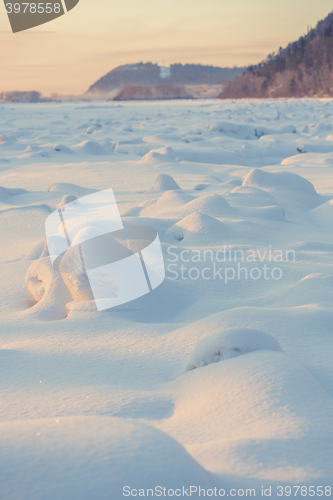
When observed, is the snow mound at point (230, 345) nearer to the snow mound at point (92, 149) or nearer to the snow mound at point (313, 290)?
the snow mound at point (313, 290)

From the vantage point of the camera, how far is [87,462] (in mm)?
607

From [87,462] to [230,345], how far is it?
0.52 meters

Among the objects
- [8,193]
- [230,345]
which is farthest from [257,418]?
[8,193]

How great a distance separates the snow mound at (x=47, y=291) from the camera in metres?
1.49

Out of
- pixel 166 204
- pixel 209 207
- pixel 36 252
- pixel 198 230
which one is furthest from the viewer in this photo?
pixel 166 204

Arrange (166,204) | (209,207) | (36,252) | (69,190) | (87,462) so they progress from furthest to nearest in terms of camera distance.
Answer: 1. (69,190)
2. (166,204)
3. (209,207)
4. (36,252)
5. (87,462)

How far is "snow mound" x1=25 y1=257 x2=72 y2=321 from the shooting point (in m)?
1.49

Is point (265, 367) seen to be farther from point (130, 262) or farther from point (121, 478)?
point (130, 262)

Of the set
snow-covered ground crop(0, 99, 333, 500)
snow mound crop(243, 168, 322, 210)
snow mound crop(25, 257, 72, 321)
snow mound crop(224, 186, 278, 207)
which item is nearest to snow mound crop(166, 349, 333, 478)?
snow-covered ground crop(0, 99, 333, 500)

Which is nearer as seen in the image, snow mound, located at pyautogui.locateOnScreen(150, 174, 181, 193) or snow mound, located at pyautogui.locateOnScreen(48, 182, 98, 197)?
snow mound, located at pyautogui.locateOnScreen(150, 174, 181, 193)

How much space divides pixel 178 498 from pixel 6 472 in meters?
0.25

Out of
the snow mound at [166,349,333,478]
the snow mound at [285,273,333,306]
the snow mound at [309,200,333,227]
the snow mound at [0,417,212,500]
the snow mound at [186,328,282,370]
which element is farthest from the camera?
the snow mound at [309,200,333,227]

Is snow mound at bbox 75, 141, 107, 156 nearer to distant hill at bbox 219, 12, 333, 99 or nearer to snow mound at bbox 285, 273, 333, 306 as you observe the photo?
snow mound at bbox 285, 273, 333, 306

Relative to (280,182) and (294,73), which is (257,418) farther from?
(294,73)
